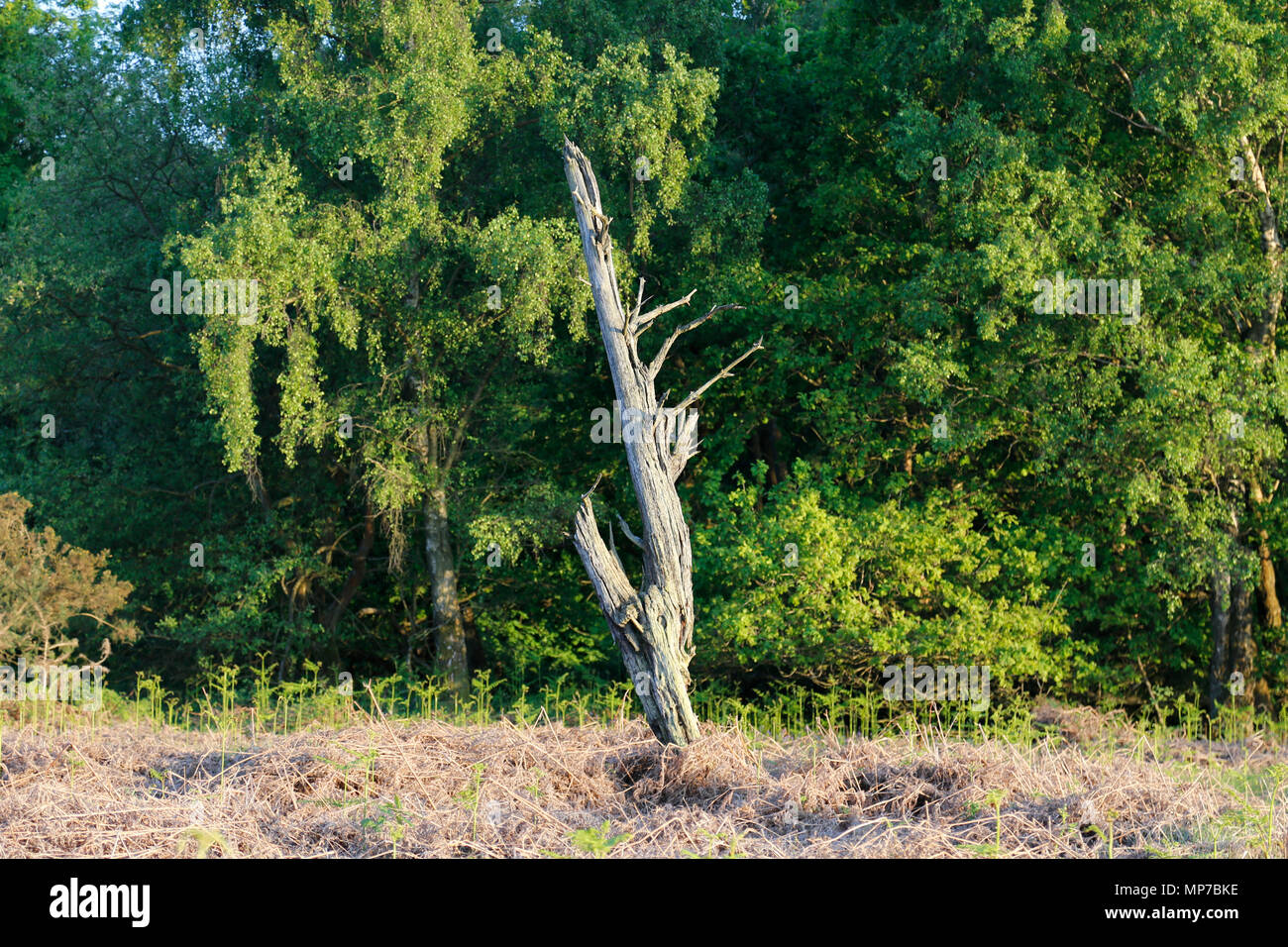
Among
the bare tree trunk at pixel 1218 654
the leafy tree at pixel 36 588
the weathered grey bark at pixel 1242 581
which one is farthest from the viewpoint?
the bare tree trunk at pixel 1218 654

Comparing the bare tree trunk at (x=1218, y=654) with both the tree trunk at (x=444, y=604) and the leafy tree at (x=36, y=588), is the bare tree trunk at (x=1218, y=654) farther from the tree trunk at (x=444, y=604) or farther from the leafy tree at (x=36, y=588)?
the leafy tree at (x=36, y=588)

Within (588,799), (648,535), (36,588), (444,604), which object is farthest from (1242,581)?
(36,588)

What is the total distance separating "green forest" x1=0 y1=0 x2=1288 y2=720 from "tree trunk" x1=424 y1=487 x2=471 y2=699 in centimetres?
4

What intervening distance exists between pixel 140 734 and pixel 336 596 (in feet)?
26.5

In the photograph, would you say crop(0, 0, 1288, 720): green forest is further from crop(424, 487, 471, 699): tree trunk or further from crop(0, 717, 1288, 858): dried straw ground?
crop(0, 717, 1288, 858): dried straw ground

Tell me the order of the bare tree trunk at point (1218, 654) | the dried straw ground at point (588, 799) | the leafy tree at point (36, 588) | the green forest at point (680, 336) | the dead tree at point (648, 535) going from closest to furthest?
the dried straw ground at point (588, 799), the dead tree at point (648, 535), the leafy tree at point (36, 588), the green forest at point (680, 336), the bare tree trunk at point (1218, 654)

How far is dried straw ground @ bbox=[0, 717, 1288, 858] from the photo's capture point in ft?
19.6

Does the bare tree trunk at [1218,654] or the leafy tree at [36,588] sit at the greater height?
the leafy tree at [36,588]

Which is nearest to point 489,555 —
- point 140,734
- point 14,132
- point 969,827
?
point 140,734

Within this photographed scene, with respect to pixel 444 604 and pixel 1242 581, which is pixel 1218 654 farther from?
pixel 444 604

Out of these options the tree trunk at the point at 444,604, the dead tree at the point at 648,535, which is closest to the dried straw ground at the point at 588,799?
the dead tree at the point at 648,535

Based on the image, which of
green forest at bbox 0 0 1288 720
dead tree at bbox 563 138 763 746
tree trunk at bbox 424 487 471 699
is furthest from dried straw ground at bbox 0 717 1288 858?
tree trunk at bbox 424 487 471 699

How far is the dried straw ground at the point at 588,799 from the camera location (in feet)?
19.6

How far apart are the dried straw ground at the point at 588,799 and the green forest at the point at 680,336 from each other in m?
4.87
